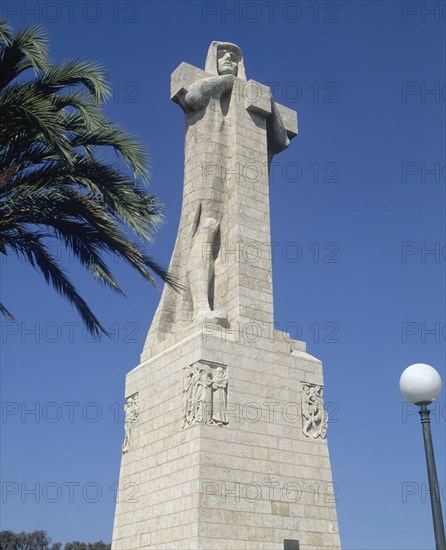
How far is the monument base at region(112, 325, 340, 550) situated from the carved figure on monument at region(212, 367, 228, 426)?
0.7 inches

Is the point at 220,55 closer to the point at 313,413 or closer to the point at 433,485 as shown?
the point at 313,413

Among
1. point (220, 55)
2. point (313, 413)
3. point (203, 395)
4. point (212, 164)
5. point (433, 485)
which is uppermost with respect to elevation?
point (220, 55)

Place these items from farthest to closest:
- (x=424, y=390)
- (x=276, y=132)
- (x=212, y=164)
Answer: (x=276, y=132) < (x=212, y=164) < (x=424, y=390)

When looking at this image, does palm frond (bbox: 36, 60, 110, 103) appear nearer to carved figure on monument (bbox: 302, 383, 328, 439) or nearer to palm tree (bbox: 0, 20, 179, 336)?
palm tree (bbox: 0, 20, 179, 336)

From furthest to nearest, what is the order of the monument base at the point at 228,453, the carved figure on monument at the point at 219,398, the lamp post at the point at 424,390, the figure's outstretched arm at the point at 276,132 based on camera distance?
the figure's outstretched arm at the point at 276,132
the carved figure on monument at the point at 219,398
the monument base at the point at 228,453
the lamp post at the point at 424,390

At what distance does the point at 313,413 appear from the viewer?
12.3 metres

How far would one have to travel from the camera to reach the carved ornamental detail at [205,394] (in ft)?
36.3

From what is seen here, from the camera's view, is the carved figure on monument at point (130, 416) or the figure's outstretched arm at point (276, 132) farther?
the figure's outstretched arm at point (276, 132)

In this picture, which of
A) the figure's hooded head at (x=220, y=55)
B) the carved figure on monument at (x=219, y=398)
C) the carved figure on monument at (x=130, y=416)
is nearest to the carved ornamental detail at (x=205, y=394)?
the carved figure on monument at (x=219, y=398)

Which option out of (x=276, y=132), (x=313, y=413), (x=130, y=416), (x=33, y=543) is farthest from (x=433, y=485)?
(x=33, y=543)

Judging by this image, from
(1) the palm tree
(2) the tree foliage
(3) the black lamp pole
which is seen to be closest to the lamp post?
(3) the black lamp pole

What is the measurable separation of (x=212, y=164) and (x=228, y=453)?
571 centimetres

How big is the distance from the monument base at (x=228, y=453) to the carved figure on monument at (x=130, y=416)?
0.35 ft

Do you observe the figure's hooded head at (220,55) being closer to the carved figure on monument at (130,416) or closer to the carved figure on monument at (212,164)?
the carved figure on monument at (212,164)
